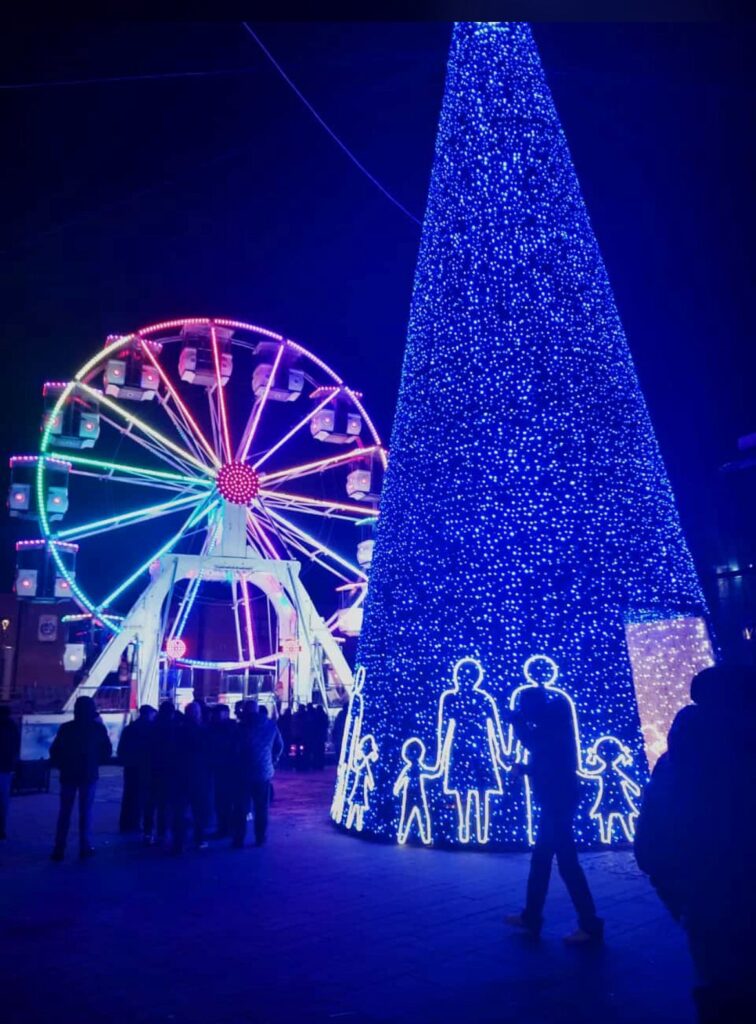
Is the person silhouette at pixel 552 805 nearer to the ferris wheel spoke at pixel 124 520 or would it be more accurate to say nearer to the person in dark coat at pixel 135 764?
the person in dark coat at pixel 135 764

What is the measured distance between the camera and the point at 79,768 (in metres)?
7.00

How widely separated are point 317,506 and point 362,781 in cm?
1356

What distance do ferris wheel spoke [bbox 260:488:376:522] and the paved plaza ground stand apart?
1346 cm

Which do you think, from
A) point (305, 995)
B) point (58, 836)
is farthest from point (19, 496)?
point (305, 995)

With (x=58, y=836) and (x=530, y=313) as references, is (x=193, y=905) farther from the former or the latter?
(x=530, y=313)

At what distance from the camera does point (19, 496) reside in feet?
55.2

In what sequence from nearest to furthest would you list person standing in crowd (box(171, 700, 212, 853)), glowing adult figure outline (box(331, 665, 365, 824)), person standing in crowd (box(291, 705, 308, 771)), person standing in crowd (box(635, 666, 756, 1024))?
person standing in crowd (box(635, 666, 756, 1024)) < person standing in crowd (box(171, 700, 212, 853)) < glowing adult figure outline (box(331, 665, 365, 824)) < person standing in crowd (box(291, 705, 308, 771))

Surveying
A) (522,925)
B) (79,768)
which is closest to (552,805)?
(522,925)

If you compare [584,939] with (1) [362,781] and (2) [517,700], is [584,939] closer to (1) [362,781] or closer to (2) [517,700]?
(2) [517,700]

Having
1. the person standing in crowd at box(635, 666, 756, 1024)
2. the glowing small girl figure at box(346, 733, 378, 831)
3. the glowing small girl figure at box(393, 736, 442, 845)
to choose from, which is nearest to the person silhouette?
the glowing small girl figure at box(393, 736, 442, 845)

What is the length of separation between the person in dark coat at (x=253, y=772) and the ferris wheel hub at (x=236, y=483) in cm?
1207

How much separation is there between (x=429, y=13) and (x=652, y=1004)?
13.4 feet

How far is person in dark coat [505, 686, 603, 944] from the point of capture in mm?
4480

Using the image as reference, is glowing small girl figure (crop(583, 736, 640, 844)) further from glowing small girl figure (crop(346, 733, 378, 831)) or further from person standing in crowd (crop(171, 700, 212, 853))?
person standing in crowd (crop(171, 700, 212, 853))
